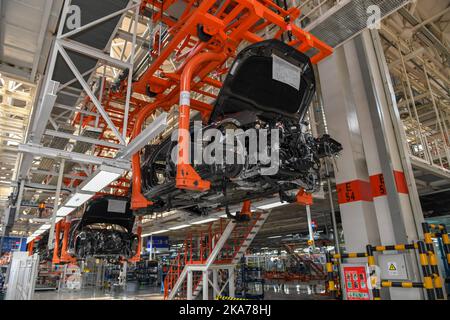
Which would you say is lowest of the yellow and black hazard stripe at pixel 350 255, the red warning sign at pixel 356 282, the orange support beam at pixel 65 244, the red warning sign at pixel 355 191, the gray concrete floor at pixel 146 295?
the gray concrete floor at pixel 146 295

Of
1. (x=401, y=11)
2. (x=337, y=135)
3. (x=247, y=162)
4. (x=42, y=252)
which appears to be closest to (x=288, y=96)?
(x=247, y=162)

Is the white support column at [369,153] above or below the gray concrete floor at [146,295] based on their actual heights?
above

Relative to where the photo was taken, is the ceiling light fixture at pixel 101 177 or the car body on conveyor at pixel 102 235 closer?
the ceiling light fixture at pixel 101 177

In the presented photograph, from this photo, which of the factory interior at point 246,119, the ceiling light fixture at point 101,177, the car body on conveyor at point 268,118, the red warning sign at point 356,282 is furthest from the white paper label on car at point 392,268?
the ceiling light fixture at point 101,177

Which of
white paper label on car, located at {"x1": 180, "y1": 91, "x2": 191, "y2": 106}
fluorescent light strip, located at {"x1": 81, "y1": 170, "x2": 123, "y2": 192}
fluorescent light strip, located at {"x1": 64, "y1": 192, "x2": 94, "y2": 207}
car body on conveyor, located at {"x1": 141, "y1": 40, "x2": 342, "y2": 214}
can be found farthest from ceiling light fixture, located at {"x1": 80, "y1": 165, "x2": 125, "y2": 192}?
white paper label on car, located at {"x1": 180, "y1": 91, "x2": 191, "y2": 106}

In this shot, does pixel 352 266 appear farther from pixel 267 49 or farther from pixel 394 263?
pixel 267 49

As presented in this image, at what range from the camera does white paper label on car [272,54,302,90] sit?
Result: 3273mm

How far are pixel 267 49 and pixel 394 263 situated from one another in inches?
139

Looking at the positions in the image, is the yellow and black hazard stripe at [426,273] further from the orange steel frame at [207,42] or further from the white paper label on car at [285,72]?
the orange steel frame at [207,42]

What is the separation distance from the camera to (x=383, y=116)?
4965mm

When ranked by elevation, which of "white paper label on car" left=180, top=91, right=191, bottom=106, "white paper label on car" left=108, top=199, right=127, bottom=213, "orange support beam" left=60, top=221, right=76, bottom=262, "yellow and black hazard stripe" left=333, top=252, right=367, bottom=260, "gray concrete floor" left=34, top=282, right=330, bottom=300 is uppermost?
"white paper label on car" left=180, top=91, right=191, bottom=106

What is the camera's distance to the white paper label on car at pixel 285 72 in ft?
10.7

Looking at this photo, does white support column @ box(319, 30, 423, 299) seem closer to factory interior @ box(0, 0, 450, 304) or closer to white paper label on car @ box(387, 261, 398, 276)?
factory interior @ box(0, 0, 450, 304)

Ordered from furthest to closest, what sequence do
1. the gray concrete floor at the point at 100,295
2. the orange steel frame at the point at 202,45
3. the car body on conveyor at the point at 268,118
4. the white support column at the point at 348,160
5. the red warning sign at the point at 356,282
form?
the gray concrete floor at the point at 100,295, the white support column at the point at 348,160, the red warning sign at the point at 356,282, the car body on conveyor at the point at 268,118, the orange steel frame at the point at 202,45
